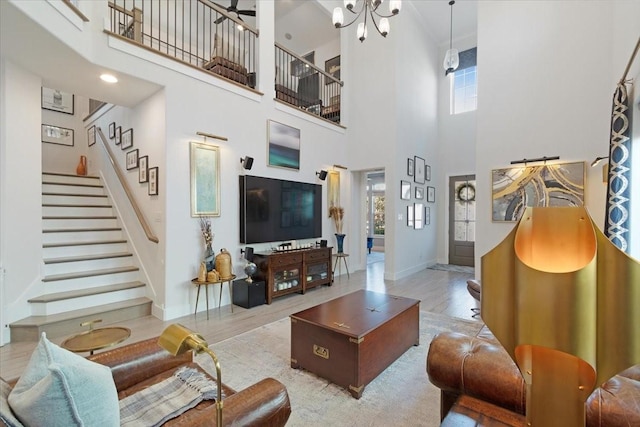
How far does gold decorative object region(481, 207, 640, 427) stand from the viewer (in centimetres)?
52

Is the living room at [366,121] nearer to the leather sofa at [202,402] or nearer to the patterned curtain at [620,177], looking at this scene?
the patterned curtain at [620,177]

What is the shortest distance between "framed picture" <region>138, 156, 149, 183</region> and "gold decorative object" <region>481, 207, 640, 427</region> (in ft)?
14.8

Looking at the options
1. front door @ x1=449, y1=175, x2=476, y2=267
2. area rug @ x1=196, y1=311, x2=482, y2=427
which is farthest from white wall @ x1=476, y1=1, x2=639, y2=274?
area rug @ x1=196, y1=311, x2=482, y2=427

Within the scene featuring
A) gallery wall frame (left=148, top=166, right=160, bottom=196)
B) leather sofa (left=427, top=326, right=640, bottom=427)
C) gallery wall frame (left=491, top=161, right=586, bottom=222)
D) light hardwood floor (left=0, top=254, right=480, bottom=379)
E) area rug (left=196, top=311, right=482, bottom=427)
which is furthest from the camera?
gallery wall frame (left=491, top=161, right=586, bottom=222)

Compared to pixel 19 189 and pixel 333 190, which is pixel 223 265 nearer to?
pixel 19 189

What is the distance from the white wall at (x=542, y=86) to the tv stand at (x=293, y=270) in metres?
2.76

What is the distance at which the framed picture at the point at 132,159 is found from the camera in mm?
4418

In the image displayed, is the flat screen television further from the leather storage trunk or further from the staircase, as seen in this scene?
the leather storage trunk

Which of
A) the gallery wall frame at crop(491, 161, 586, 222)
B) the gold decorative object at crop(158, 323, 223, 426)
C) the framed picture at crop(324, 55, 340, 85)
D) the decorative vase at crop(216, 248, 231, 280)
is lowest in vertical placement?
the decorative vase at crop(216, 248, 231, 280)

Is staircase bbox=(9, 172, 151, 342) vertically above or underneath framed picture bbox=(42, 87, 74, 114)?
underneath

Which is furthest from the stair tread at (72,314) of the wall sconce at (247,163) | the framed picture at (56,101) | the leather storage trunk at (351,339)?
the framed picture at (56,101)

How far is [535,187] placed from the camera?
463cm

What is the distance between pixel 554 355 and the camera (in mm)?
→ 581

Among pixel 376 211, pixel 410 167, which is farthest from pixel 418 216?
pixel 376 211
